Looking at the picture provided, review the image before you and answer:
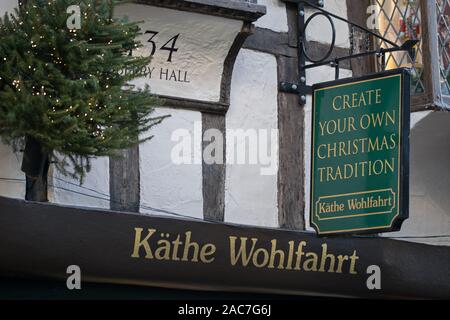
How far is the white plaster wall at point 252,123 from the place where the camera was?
10.7 metres

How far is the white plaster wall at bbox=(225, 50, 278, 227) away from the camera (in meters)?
10.7

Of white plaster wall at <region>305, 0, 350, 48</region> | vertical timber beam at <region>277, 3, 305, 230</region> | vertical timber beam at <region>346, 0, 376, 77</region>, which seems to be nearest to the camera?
vertical timber beam at <region>277, 3, 305, 230</region>

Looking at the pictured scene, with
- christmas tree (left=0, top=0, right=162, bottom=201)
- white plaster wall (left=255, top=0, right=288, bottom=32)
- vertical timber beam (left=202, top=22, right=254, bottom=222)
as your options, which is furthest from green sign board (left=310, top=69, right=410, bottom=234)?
christmas tree (left=0, top=0, right=162, bottom=201)

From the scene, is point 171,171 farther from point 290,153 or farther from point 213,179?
point 290,153

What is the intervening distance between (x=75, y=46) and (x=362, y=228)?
245cm

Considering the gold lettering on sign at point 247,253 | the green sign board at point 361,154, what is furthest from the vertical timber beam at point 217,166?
the green sign board at point 361,154

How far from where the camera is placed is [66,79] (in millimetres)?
8688

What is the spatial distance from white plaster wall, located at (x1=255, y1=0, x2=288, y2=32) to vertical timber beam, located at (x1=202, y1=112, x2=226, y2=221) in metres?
0.92

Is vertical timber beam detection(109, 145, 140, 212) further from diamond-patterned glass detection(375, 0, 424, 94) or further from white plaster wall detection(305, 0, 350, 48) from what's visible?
diamond-patterned glass detection(375, 0, 424, 94)

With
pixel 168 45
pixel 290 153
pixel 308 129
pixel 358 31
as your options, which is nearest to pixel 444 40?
pixel 358 31

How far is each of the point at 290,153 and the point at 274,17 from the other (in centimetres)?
111

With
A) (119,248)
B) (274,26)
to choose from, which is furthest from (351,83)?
(119,248)

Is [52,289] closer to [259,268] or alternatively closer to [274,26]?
[259,268]

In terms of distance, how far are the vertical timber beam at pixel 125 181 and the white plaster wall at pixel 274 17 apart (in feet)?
5.45
